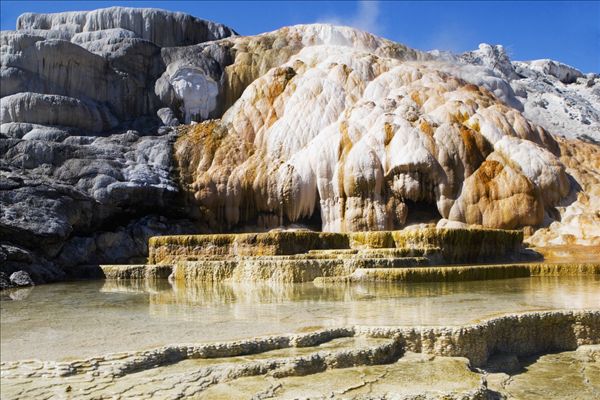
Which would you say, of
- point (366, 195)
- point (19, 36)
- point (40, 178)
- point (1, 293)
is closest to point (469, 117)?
point (366, 195)

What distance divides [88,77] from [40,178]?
697 cm

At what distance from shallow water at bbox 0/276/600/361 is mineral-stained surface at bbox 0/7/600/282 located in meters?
4.36

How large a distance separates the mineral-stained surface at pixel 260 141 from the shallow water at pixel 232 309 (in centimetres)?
436

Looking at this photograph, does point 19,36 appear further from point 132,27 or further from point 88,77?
point 132,27

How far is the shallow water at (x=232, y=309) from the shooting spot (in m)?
5.02

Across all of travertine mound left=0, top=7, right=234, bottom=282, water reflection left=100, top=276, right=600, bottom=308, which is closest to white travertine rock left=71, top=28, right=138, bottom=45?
travertine mound left=0, top=7, right=234, bottom=282

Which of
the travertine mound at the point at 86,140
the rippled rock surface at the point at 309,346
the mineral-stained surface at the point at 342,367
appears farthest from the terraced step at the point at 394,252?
the travertine mound at the point at 86,140

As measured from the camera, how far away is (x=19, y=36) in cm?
1938

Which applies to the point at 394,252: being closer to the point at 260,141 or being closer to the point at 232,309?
the point at 232,309

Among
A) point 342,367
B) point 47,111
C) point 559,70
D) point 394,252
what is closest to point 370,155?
point 394,252

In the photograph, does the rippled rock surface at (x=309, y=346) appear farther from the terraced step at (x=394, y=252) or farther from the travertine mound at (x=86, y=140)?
the travertine mound at (x=86, y=140)

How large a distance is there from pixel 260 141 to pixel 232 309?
11946 mm

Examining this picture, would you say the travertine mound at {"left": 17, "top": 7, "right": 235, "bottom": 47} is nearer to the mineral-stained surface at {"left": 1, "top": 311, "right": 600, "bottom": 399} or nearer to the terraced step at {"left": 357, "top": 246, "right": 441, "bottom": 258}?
the terraced step at {"left": 357, "top": 246, "right": 441, "bottom": 258}

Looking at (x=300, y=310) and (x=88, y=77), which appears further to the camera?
(x=88, y=77)
